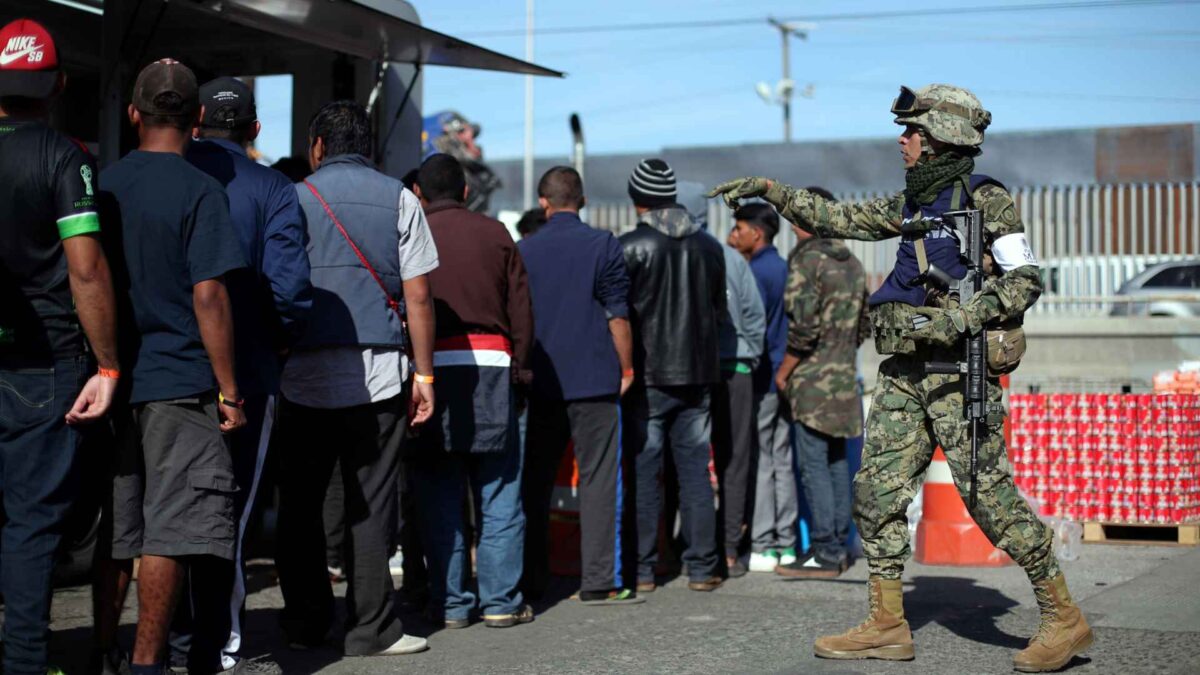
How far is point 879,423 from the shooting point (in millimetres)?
5500

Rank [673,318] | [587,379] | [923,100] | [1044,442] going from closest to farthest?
[923,100], [587,379], [673,318], [1044,442]

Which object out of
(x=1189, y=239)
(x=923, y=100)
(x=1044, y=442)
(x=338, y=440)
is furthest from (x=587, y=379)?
(x=1189, y=239)

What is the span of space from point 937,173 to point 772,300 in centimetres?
321

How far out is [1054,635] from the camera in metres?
5.23

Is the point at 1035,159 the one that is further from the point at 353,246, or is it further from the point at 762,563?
the point at 353,246

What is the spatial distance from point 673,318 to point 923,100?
7.45 ft

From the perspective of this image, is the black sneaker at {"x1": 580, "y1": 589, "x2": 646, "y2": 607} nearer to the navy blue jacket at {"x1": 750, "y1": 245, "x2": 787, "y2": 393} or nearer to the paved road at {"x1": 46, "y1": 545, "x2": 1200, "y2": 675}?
the paved road at {"x1": 46, "y1": 545, "x2": 1200, "y2": 675}

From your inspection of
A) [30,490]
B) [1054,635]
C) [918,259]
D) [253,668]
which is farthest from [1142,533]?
[30,490]

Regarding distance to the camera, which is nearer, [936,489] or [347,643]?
[347,643]

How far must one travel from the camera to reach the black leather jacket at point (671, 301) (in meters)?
7.32

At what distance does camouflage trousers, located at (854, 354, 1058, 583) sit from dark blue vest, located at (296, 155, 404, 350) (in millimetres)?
1894

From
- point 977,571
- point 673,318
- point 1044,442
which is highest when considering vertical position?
point 673,318

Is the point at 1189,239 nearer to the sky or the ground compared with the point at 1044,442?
nearer to the sky

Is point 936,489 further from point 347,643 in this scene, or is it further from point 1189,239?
point 1189,239
